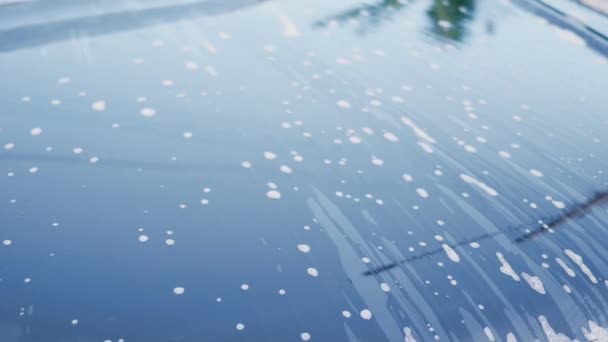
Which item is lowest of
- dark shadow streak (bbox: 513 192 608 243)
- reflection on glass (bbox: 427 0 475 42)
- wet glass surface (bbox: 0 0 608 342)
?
dark shadow streak (bbox: 513 192 608 243)

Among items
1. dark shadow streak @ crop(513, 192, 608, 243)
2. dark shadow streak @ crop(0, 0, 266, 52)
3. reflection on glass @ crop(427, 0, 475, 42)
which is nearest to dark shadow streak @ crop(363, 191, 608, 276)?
dark shadow streak @ crop(513, 192, 608, 243)

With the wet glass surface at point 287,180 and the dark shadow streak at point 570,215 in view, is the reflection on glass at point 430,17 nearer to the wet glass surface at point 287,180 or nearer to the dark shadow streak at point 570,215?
the wet glass surface at point 287,180

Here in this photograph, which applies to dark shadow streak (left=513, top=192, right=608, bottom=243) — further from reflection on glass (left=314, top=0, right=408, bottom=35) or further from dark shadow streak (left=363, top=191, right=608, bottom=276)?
reflection on glass (left=314, top=0, right=408, bottom=35)

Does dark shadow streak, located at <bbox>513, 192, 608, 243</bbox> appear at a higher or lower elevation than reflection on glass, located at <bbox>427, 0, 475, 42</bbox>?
lower

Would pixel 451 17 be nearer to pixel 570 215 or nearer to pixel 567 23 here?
pixel 567 23

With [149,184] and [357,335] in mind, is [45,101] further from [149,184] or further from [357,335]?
[357,335]

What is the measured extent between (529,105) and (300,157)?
62 cm

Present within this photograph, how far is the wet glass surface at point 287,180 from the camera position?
67cm

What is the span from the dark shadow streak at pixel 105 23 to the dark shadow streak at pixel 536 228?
2.94 feet

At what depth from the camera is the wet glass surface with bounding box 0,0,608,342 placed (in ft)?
2.19

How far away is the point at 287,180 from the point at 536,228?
437mm

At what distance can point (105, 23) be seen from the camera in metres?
1.24

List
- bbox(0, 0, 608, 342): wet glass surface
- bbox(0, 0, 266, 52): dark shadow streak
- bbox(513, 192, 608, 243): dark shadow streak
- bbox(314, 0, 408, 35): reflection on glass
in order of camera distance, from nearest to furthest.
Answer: bbox(0, 0, 608, 342): wet glass surface, bbox(513, 192, 608, 243): dark shadow streak, bbox(0, 0, 266, 52): dark shadow streak, bbox(314, 0, 408, 35): reflection on glass

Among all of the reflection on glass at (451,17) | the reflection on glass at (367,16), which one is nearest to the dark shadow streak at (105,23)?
the reflection on glass at (367,16)
